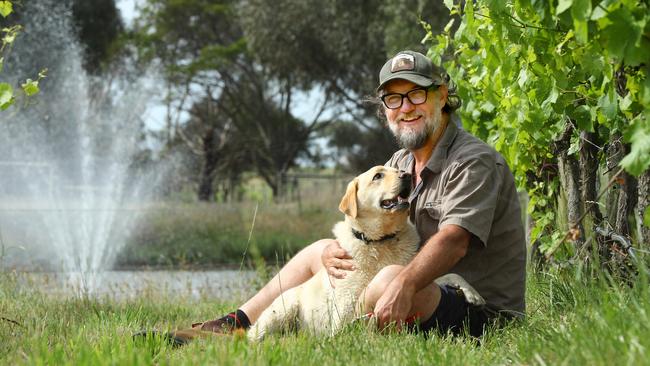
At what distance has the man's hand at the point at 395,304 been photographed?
3.83m

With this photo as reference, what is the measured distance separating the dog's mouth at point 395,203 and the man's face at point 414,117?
35 cm

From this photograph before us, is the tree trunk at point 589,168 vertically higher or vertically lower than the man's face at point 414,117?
lower

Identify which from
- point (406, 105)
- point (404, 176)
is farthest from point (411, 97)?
point (404, 176)

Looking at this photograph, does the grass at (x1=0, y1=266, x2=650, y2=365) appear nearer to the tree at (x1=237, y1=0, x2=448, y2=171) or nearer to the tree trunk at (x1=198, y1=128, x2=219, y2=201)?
the tree at (x1=237, y1=0, x2=448, y2=171)

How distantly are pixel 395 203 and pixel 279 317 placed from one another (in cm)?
103

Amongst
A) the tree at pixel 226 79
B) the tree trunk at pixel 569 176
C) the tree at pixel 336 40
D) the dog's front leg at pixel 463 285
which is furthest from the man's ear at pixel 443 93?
the tree at pixel 226 79

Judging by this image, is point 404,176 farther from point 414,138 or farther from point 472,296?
point 472,296

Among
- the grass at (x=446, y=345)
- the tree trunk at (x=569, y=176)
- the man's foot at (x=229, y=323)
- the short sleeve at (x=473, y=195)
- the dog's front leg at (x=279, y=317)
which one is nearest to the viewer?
the grass at (x=446, y=345)

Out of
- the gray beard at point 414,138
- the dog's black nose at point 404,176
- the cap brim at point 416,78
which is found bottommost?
the dog's black nose at point 404,176

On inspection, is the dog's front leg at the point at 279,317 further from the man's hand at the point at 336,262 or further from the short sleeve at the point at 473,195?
the short sleeve at the point at 473,195

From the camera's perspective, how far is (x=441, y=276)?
4156 mm

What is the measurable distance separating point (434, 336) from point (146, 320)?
8.83 ft

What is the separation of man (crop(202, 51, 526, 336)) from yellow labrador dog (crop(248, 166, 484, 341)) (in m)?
0.09

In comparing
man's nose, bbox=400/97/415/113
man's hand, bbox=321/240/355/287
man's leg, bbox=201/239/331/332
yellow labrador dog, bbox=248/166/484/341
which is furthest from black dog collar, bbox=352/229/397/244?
man's nose, bbox=400/97/415/113
